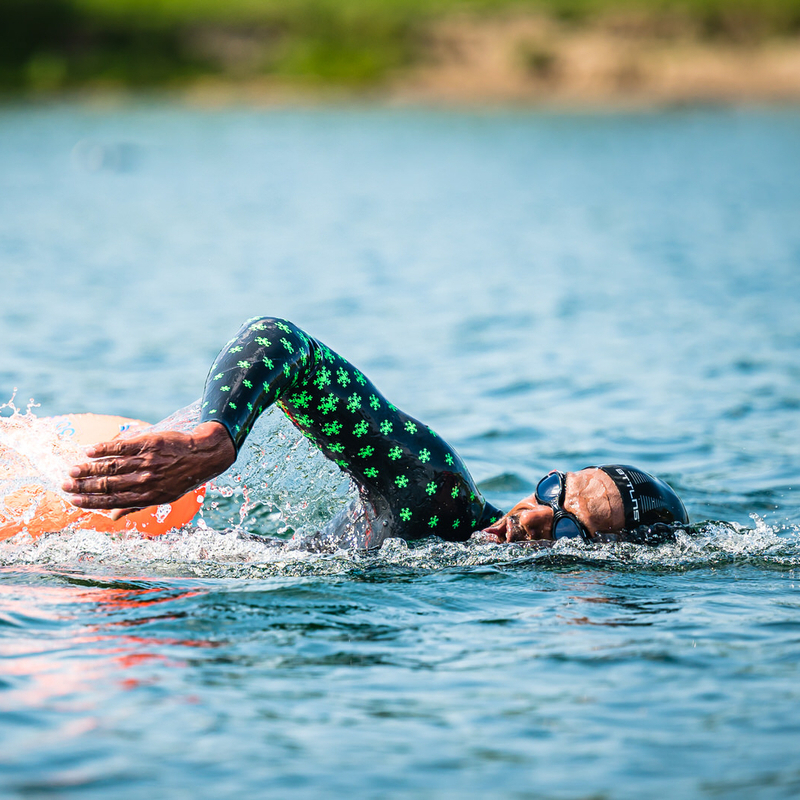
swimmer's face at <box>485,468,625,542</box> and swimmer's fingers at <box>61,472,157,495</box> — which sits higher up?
swimmer's fingers at <box>61,472,157,495</box>

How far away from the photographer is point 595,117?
234 ft

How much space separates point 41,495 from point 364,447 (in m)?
1.75

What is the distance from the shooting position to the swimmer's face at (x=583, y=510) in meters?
6.07

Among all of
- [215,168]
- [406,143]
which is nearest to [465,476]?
[215,168]

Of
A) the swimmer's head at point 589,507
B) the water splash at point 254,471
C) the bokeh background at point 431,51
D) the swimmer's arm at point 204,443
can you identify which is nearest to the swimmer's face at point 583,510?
the swimmer's head at point 589,507

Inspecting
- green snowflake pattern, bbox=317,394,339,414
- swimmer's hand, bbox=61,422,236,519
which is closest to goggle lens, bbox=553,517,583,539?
green snowflake pattern, bbox=317,394,339,414

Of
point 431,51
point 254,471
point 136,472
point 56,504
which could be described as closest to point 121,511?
point 136,472

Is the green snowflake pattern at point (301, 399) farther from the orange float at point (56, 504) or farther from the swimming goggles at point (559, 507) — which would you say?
the swimming goggles at point (559, 507)

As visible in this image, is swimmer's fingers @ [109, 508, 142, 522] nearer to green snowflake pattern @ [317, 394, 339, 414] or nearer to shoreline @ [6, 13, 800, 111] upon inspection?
green snowflake pattern @ [317, 394, 339, 414]

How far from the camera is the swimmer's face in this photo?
6.07 m

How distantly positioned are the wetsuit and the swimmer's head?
0.36 m

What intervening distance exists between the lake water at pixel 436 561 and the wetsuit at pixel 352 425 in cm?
21

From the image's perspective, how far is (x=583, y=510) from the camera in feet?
19.9

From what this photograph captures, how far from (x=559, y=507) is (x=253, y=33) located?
3645 inches
